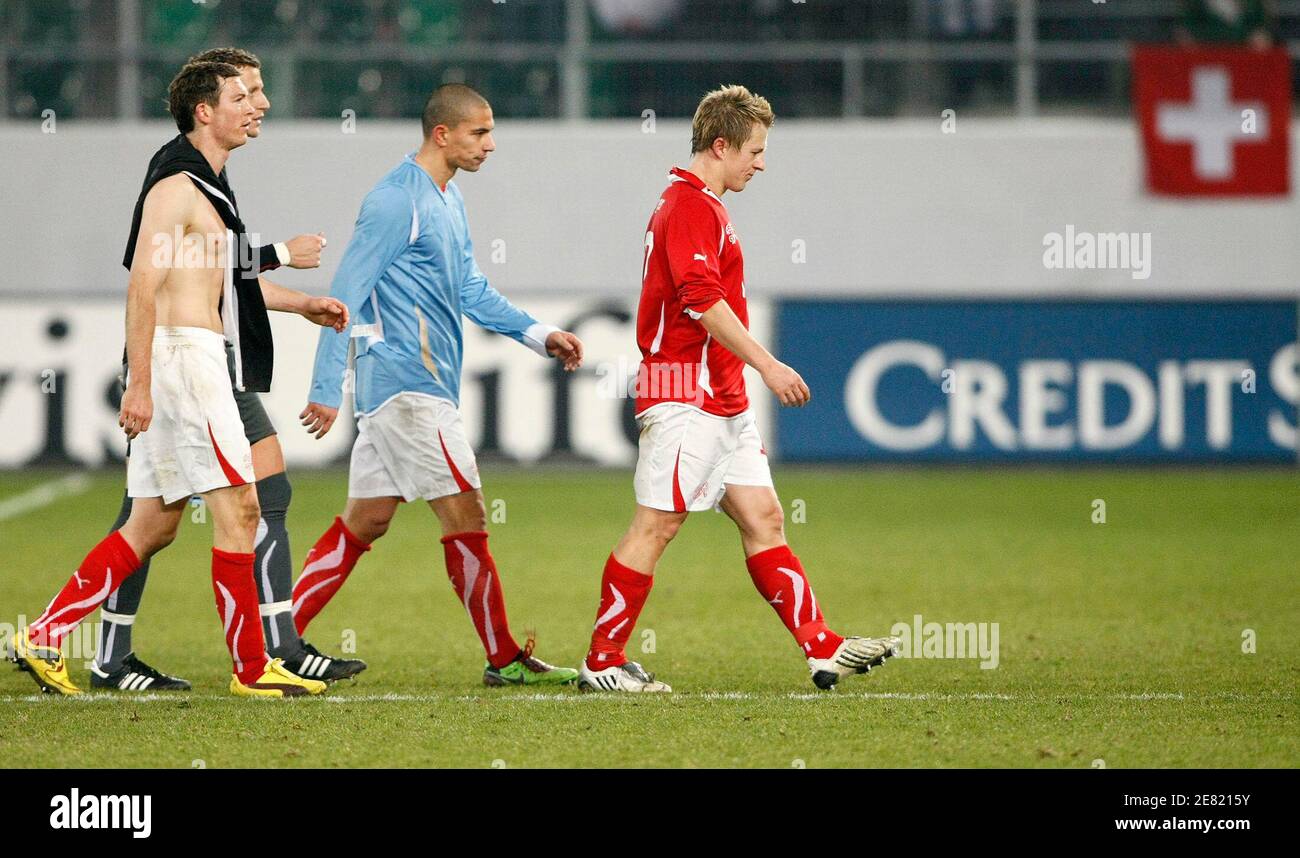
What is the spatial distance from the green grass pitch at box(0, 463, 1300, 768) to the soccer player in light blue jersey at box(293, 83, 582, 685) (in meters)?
0.39

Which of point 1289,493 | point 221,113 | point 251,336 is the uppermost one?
point 221,113

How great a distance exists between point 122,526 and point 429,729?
142 cm

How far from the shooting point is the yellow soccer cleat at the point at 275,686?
552 centimetres

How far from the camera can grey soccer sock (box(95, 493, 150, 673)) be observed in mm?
5918

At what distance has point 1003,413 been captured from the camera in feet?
51.1

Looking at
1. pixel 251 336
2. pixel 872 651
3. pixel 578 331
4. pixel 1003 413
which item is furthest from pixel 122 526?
pixel 1003 413

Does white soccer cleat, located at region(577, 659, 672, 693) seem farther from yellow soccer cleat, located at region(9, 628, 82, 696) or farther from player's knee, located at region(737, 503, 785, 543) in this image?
yellow soccer cleat, located at region(9, 628, 82, 696)

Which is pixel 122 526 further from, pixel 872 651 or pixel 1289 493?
pixel 1289 493

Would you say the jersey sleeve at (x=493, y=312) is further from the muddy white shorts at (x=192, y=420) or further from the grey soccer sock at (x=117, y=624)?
the grey soccer sock at (x=117, y=624)

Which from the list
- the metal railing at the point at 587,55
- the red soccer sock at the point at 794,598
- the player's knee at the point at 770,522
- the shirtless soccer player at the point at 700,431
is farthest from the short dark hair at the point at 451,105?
the metal railing at the point at 587,55

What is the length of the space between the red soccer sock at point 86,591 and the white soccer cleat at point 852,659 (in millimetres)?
2227

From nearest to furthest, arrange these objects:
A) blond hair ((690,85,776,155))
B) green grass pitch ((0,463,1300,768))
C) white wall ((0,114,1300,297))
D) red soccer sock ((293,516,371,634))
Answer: green grass pitch ((0,463,1300,768)), blond hair ((690,85,776,155)), red soccer sock ((293,516,371,634)), white wall ((0,114,1300,297))

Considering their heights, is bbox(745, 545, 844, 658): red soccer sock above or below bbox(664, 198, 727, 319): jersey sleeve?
below

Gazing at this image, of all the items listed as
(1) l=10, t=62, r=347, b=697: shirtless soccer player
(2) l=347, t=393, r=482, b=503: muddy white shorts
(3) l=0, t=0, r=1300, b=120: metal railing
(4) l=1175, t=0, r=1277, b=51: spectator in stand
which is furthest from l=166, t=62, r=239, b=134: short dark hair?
(4) l=1175, t=0, r=1277, b=51: spectator in stand
